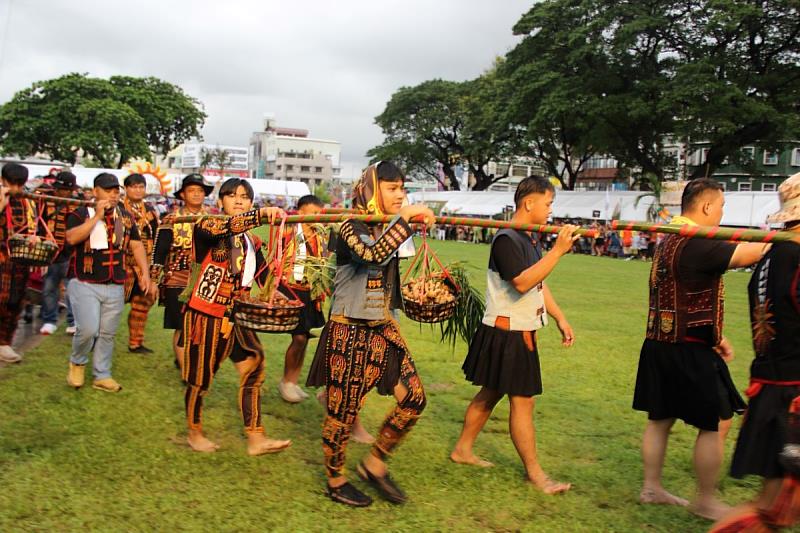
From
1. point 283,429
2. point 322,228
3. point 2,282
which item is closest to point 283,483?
point 283,429

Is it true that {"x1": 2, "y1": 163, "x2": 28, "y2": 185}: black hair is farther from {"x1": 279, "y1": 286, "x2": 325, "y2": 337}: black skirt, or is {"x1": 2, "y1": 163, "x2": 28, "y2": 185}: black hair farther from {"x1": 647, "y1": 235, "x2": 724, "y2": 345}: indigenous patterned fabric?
{"x1": 647, "y1": 235, "x2": 724, "y2": 345}: indigenous patterned fabric

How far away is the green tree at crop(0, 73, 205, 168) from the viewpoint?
166 feet

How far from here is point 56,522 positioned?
360cm

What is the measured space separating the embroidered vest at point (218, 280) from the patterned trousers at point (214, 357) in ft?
0.24

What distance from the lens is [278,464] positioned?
15.1ft

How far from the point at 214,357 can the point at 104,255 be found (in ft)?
6.54

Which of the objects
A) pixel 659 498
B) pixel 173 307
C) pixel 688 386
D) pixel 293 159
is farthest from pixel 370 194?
pixel 293 159

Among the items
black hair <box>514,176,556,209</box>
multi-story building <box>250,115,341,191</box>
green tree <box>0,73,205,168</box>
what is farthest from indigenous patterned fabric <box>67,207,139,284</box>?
multi-story building <box>250,115,341,191</box>

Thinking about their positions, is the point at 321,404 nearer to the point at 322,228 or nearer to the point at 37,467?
the point at 322,228

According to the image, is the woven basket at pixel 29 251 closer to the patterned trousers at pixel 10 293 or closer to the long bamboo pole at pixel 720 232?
the patterned trousers at pixel 10 293

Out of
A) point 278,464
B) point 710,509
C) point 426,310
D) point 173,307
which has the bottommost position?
point 278,464

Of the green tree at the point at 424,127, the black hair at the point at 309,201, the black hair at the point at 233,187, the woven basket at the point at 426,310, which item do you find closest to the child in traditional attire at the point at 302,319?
the black hair at the point at 309,201

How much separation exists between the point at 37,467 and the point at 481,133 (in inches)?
1793

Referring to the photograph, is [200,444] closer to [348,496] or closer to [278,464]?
[278,464]
